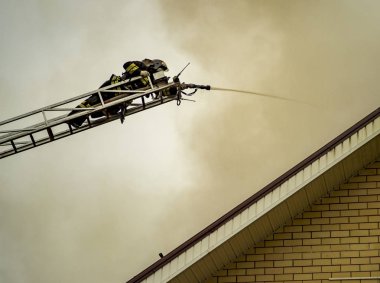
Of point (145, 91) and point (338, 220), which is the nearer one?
point (338, 220)

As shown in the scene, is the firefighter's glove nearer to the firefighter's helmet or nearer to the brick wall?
the firefighter's helmet

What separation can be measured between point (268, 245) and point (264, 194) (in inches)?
37.1

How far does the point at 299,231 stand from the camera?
1239 centimetres

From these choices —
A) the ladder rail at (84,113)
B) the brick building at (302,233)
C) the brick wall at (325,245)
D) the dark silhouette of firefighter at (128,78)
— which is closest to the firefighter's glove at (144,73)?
the dark silhouette of firefighter at (128,78)

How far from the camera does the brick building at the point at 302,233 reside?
39.1ft

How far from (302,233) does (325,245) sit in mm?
480

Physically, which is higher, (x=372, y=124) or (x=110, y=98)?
(x=110, y=98)

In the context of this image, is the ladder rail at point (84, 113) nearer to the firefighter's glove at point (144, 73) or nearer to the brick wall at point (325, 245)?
the firefighter's glove at point (144, 73)

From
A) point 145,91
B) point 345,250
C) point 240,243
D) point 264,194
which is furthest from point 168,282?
point 145,91

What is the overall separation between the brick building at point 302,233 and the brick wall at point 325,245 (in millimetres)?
17

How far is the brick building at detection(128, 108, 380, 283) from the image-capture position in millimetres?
11914

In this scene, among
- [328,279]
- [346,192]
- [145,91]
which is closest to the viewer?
[328,279]

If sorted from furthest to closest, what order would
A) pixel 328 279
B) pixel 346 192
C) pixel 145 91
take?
pixel 145 91, pixel 346 192, pixel 328 279

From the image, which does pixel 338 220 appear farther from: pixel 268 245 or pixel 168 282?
pixel 168 282
